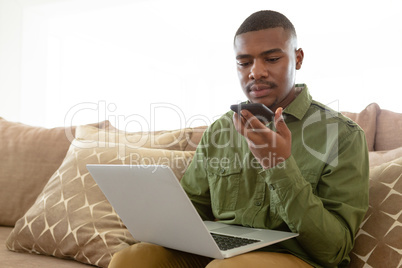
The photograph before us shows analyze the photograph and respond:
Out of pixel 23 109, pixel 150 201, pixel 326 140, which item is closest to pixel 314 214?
pixel 326 140

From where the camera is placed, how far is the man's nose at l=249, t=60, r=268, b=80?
1.25 meters

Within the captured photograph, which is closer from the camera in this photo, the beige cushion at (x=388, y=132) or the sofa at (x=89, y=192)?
the sofa at (x=89, y=192)

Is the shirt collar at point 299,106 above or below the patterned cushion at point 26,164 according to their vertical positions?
above

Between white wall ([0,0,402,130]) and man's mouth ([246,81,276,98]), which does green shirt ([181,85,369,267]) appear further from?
white wall ([0,0,402,130])

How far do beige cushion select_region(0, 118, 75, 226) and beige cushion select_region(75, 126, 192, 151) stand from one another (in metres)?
0.12

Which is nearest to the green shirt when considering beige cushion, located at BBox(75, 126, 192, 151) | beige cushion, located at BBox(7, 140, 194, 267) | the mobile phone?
the mobile phone

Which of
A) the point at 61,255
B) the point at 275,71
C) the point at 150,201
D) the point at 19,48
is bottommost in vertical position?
the point at 61,255

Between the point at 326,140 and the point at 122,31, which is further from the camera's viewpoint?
the point at 122,31

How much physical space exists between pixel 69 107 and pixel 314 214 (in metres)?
2.18

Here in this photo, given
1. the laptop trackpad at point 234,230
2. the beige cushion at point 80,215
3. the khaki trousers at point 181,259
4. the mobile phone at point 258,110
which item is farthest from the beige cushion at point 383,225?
the beige cushion at point 80,215

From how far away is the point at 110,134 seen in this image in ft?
6.18

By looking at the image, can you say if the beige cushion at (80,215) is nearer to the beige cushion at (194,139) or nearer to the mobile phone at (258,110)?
the beige cushion at (194,139)

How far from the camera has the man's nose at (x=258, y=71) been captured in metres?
1.25

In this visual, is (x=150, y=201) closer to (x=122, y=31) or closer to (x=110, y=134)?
(x=110, y=134)
